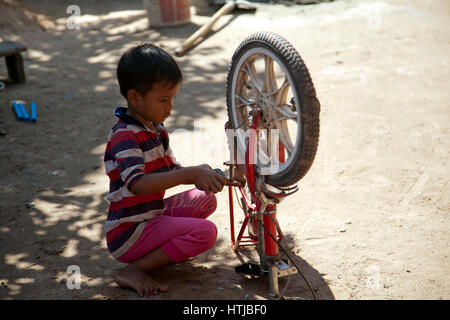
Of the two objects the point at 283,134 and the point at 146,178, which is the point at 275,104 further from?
the point at 146,178

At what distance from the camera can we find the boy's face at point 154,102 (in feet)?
8.30

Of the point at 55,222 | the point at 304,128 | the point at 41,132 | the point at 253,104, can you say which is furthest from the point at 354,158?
the point at 41,132

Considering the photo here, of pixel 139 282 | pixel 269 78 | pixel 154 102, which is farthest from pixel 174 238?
pixel 269 78

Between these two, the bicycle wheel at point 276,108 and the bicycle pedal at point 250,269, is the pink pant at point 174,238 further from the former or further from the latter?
the bicycle wheel at point 276,108

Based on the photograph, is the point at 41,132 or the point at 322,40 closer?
the point at 41,132

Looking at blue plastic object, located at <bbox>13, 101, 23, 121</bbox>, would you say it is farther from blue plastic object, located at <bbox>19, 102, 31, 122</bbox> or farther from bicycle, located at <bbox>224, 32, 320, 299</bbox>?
bicycle, located at <bbox>224, 32, 320, 299</bbox>

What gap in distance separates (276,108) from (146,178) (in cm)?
74

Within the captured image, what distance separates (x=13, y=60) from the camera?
602cm

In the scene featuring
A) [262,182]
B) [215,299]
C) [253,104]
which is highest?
[253,104]

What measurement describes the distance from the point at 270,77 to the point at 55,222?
184cm

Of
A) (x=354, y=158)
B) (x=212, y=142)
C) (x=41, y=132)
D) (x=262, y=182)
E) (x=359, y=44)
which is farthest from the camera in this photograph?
(x=359, y=44)

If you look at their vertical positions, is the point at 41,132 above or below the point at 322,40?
below
